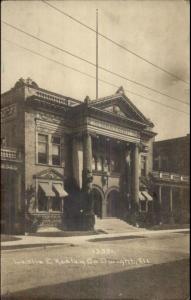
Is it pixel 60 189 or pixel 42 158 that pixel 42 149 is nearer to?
pixel 42 158

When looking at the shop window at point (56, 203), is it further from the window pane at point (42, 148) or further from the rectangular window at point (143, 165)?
the rectangular window at point (143, 165)

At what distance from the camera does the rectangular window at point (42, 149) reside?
245 cm

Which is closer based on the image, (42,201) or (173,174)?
(42,201)

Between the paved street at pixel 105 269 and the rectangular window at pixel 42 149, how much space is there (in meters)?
0.54

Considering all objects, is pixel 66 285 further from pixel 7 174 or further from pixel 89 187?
pixel 7 174

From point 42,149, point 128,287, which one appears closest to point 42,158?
point 42,149

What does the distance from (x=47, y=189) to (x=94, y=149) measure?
1.41 feet

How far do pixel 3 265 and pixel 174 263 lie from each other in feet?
3.88

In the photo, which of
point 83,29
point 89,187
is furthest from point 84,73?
point 89,187

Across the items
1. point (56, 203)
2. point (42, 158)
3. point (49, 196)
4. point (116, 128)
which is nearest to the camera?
point (49, 196)

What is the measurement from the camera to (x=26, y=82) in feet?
6.76

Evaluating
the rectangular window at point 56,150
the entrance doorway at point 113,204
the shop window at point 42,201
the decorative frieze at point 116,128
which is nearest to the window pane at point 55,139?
the rectangular window at point 56,150

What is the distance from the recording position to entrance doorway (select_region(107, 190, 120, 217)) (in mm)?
2484

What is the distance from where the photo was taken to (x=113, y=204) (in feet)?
8.14
